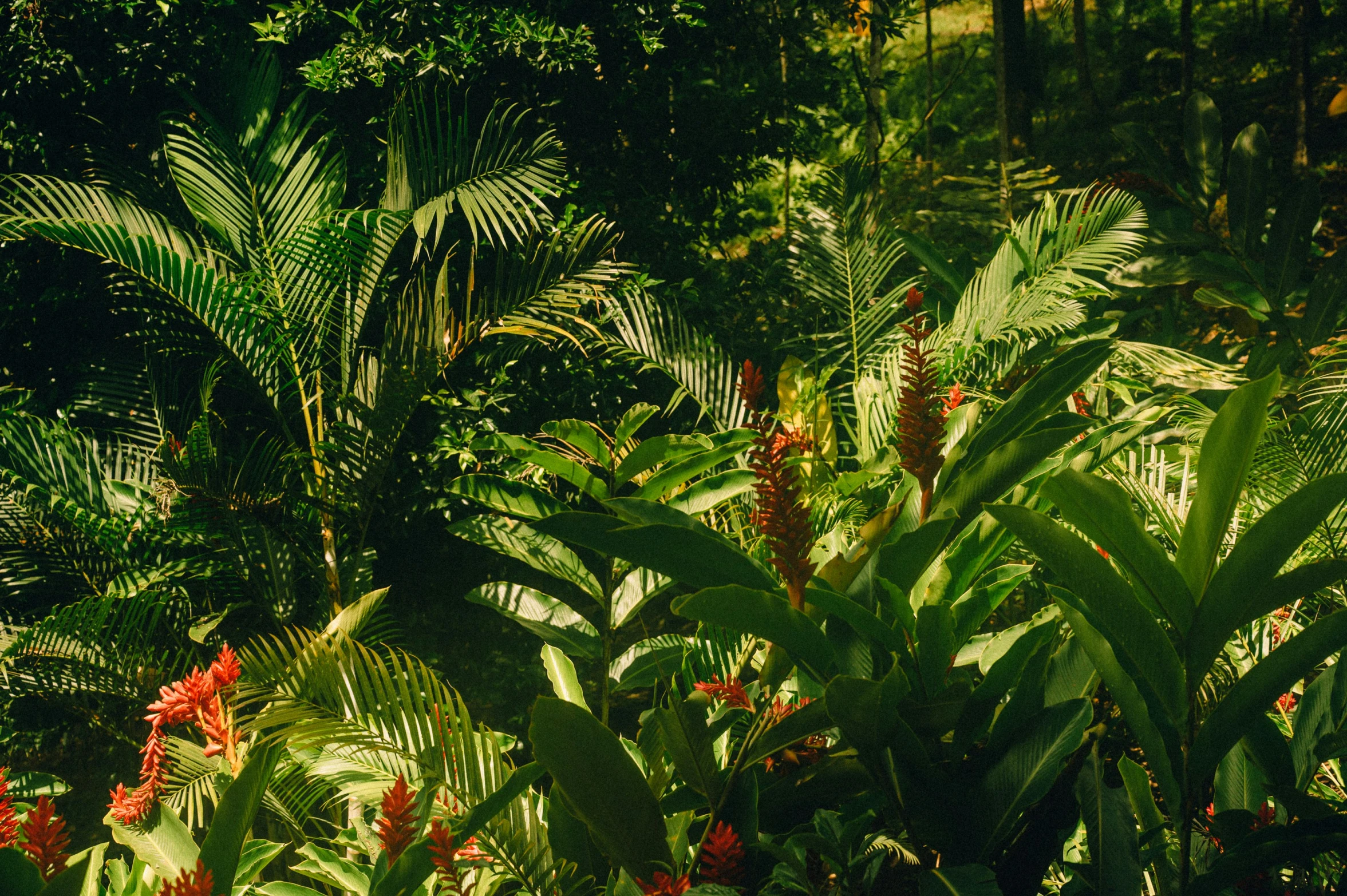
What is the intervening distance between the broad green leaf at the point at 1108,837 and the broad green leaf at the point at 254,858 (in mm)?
1060

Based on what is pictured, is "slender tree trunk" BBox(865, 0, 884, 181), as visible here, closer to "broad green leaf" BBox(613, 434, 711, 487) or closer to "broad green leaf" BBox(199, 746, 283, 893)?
"broad green leaf" BBox(613, 434, 711, 487)

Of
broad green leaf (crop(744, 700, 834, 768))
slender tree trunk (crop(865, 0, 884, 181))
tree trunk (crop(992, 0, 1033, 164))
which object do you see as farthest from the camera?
tree trunk (crop(992, 0, 1033, 164))

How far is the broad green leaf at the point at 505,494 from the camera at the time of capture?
1.74 meters

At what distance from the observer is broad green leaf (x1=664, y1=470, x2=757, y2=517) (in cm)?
168

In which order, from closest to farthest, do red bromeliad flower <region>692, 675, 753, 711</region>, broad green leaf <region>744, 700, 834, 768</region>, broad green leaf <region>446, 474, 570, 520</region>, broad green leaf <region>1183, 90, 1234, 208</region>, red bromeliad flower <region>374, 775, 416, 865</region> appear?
red bromeliad flower <region>374, 775, 416, 865</region> → broad green leaf <region>744, 700, 834, 768</region> → red bromeliad flower <region>692, 675, 753, 711</region> → broad green leaf <region>446, 474, 570, 520</region> → broad green leaf <region>1183, 90, 1234, 208</region>

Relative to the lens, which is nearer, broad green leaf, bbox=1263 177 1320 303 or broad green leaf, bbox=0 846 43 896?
broad green leaf, bbox=0 846 43 896

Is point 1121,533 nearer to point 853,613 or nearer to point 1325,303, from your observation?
point 853,613

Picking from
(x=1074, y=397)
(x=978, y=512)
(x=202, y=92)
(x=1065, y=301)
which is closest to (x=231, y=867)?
(x=978, y=512)

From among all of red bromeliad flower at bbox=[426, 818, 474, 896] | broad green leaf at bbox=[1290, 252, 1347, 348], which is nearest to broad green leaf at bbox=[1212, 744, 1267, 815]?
red bromeliad flower at bbox=[426, 818, 474, 896]

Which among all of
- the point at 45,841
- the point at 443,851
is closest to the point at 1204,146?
the point at 443,851

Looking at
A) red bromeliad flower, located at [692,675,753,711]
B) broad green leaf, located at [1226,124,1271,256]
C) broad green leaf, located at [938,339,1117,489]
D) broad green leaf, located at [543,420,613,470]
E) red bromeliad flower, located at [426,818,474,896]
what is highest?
broad green leaf, located at [1226,124,1271,256]

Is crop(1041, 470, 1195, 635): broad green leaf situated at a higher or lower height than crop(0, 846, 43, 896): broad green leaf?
higher

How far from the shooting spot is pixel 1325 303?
8.89 feet

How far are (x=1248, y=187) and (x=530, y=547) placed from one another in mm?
2813
